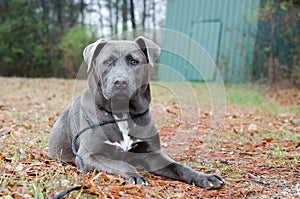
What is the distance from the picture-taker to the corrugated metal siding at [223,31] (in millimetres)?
13883

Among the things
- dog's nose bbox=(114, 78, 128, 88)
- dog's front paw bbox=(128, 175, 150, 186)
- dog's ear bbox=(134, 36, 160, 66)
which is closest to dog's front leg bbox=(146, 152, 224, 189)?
dog's front paw bbox=(128, 175, 150, 186)

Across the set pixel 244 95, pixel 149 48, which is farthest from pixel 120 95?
pixel 244 95

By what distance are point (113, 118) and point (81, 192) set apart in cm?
102

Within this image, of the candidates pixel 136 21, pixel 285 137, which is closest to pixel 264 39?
pixel 285 137

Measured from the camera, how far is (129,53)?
10.7 feet

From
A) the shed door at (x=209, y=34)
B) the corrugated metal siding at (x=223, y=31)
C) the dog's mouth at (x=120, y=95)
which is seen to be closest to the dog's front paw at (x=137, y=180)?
the dog's mouth at (x=120, y=95)

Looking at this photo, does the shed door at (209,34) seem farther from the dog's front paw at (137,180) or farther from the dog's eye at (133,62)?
the dog's front paw at (137,180)

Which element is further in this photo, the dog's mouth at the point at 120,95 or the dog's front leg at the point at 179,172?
the dog's mouth at the point at 120,95

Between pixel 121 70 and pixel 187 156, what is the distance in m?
1.35

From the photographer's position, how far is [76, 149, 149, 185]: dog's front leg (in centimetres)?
296

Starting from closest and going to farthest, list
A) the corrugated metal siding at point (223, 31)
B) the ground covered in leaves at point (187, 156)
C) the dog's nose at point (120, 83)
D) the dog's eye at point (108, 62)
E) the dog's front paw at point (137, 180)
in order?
the ground covered in leaves at point (187, 156)
the dog's front paw at point (137, 180)
the dog's nose at point (120, 83)
the dog's eye at point (108, 62)
the corrugated metal siding at point (223, 31)

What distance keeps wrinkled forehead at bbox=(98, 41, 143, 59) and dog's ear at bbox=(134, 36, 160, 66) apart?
6cm

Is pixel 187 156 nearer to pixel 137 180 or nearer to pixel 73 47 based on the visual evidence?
pixel 137 180

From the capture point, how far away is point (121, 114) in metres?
3.41
